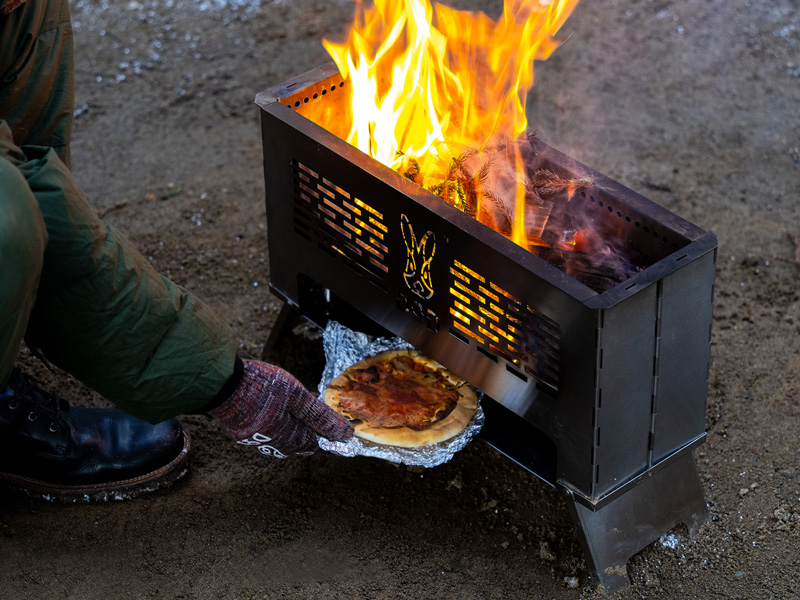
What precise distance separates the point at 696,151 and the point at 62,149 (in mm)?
2439

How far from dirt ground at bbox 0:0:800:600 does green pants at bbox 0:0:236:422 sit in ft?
1.58

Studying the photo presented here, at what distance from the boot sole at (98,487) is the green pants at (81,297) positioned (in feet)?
1.44

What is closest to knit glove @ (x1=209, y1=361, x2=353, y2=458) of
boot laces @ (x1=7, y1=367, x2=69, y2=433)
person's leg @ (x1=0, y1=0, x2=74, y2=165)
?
boot laces @ (x1=7, y1=367, x2=69, y2=433)

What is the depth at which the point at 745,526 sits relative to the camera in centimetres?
239

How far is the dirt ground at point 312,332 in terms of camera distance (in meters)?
2.31

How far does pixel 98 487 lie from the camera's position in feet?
8.16

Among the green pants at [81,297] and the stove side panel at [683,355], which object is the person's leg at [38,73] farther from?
the stove side panel at [683,355]

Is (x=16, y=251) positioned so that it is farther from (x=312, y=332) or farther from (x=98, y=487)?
(x=312, y=332)

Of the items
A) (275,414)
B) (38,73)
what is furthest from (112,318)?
(38,73)

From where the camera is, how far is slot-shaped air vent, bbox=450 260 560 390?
6.56 feet

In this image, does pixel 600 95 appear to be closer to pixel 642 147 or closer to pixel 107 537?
pixel 642 147

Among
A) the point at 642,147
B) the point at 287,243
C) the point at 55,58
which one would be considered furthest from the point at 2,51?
the point at 642,147

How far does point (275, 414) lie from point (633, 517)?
2.89ft

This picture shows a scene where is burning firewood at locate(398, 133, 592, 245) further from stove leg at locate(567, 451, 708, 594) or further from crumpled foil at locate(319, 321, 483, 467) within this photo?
stove leg at locate(567, 451, 708, 594)
